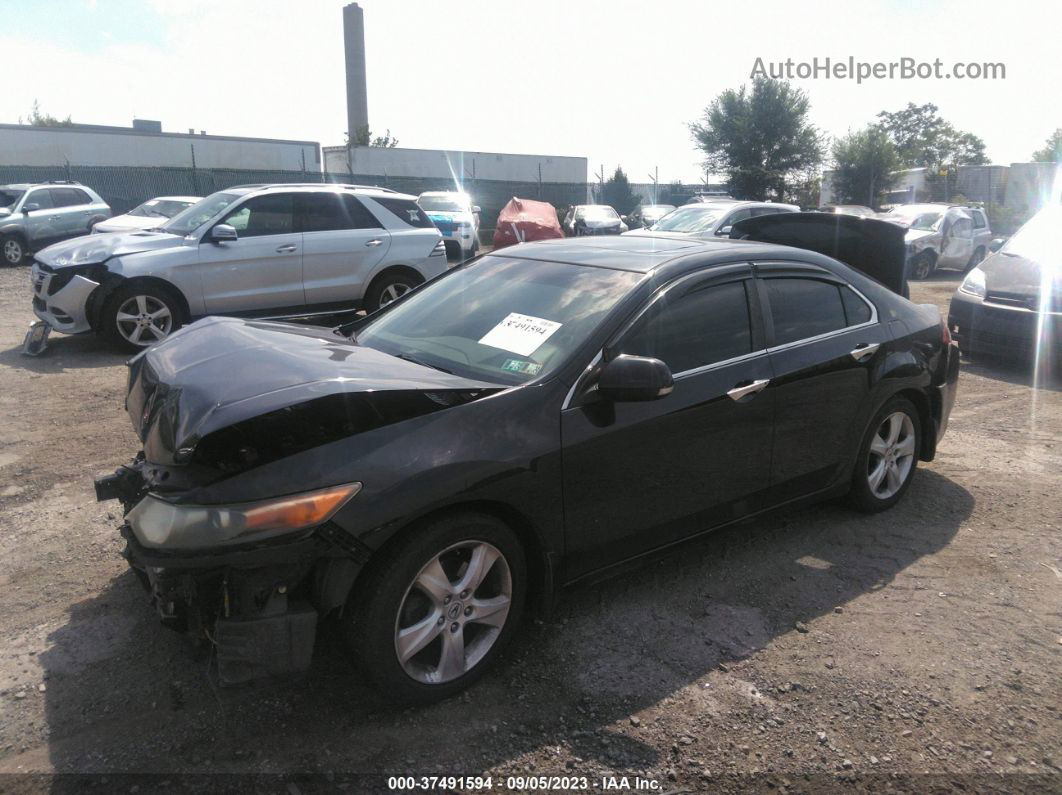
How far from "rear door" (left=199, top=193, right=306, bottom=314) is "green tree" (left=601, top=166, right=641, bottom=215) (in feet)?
104

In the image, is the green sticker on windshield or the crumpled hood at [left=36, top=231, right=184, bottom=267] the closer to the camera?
the green sticker on windshield

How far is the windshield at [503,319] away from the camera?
333cm

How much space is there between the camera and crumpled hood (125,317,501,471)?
8.58 ft

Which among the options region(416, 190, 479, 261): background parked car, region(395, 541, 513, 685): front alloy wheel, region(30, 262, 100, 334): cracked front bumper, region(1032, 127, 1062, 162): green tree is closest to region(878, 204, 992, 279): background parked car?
region(416, 190, 479, 261): background parked car

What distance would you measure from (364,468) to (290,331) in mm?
1480

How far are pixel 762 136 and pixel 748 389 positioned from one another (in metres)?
35.3

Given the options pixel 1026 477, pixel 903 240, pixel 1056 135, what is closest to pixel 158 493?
pixel 1026 477

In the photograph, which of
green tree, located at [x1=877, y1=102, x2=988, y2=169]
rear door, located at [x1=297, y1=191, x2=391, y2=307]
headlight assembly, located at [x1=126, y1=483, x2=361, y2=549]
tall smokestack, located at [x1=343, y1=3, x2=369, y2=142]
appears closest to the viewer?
headlight assembly, located at [x1=126, y1=483, x2=361, y2=549]

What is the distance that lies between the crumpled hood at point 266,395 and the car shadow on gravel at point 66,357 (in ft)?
16.6

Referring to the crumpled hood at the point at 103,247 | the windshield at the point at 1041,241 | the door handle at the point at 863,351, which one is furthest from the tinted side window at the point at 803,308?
the crumpled hood at the point at 103,247

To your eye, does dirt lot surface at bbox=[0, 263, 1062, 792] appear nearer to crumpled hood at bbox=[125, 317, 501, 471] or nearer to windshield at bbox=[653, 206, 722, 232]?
crumpled hood at bbox=[125, 317, 501, 471]

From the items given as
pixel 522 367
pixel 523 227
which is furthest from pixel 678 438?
pixel 523 227

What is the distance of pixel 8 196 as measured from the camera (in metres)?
17.5

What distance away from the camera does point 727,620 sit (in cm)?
353
